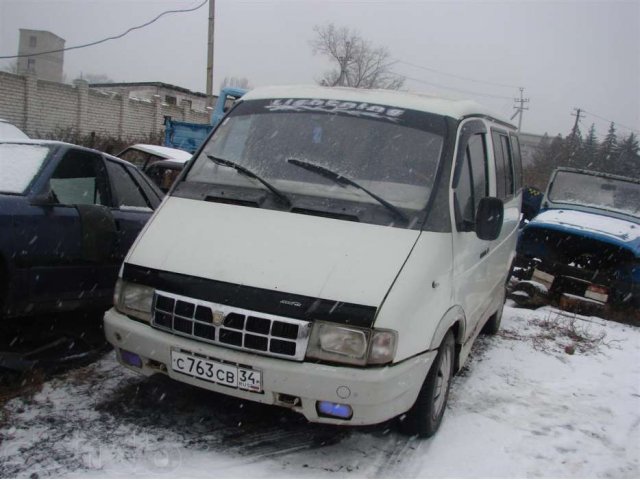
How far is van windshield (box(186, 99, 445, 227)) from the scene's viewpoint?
3.34 metres

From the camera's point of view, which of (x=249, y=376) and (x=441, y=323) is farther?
(x=441, y=323)

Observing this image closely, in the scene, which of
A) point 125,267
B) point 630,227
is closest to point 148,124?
point 630,227

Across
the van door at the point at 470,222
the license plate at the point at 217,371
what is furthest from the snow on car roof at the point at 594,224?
the license plate at the point at 217,371

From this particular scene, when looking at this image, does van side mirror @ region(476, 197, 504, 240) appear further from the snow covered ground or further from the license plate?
the license plate

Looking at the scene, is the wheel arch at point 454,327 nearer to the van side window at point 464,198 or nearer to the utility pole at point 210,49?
the van side window at point 464,198

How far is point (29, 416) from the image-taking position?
3209mm

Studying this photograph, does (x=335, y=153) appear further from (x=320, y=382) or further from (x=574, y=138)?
(x=574, y=138)

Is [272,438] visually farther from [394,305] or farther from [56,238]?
[56,238]

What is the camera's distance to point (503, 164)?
487 centimetres

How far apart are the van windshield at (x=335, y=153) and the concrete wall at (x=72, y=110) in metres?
17.5

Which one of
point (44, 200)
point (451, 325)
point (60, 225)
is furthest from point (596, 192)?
point (44, 200)

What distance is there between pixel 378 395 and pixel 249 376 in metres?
0.65

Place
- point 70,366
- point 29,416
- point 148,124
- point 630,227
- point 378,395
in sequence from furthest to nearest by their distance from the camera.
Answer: point 148,124
point 630,227
point 70,366
point 29,416
point 378,395

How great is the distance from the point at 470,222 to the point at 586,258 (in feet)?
16.8
